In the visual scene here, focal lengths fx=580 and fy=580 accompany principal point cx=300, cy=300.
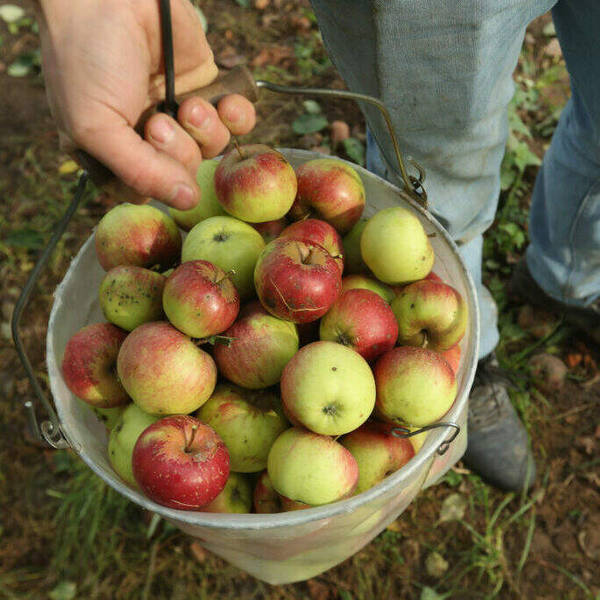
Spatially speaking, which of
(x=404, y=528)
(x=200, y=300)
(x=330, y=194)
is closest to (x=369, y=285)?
(x=330, y=194)

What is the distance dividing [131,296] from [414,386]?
834 mm

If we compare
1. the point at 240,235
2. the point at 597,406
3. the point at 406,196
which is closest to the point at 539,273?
the point at 597,406

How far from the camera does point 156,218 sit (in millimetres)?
1872

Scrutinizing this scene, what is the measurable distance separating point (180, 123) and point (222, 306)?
51 cm

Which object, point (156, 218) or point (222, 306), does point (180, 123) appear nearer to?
point (156, 218)

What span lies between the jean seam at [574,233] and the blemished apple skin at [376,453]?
4.08ft

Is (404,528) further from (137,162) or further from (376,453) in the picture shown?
(137,162)

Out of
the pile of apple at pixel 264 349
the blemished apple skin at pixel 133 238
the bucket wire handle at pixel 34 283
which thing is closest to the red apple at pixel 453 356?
the pile of apple at pixel 264 349

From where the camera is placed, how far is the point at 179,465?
1.36 m

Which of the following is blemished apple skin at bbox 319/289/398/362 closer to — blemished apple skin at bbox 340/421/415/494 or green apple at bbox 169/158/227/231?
blemished apple skin at bbox 340/421/415/494

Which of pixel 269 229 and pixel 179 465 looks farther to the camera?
pixel 269 229

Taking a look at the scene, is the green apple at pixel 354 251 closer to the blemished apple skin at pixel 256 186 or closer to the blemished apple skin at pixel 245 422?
the blemished apple skin at pixel 256 186

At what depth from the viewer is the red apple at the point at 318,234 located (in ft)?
5.74

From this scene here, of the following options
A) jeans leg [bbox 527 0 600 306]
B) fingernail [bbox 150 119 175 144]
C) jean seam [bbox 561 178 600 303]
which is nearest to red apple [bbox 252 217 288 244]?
fingernail [bbox 150 119 175 144]
